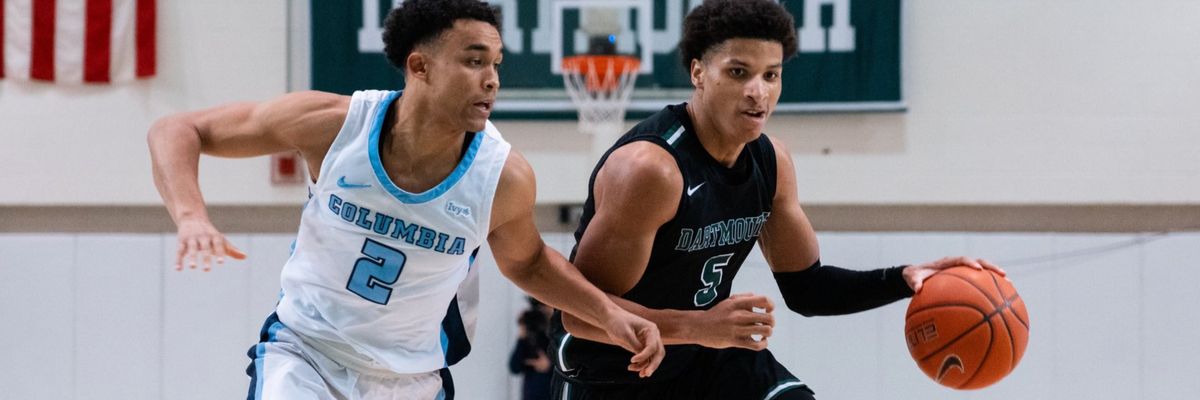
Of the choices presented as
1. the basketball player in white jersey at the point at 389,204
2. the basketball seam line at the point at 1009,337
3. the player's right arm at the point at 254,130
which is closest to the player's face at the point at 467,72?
the basketball player in white jersey at the point at 389,204

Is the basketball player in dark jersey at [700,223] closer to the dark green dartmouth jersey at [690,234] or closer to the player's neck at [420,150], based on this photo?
the dark green dartmouth jersey at [690,234]

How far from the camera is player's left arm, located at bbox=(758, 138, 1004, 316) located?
3.46 metres

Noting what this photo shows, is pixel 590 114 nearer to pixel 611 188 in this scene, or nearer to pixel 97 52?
pixel 97 52

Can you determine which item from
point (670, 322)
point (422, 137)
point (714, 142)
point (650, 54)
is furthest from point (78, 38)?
point (670, 322)

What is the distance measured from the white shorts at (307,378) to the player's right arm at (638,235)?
57 centimetres

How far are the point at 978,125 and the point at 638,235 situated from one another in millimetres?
4609

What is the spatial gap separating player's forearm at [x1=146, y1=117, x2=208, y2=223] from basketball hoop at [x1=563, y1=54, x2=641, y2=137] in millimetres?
3837

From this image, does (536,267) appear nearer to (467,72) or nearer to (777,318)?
(467,72)

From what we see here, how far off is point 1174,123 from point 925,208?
160cm

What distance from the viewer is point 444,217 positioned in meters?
3.11

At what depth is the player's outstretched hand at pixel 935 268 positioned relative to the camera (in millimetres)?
3350

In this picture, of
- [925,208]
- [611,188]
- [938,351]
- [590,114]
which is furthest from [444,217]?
[925,208]

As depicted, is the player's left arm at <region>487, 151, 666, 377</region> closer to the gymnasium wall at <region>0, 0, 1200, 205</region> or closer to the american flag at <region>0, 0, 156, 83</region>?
the gymnasium wall at <region>0, 0, 1200, 205</region>

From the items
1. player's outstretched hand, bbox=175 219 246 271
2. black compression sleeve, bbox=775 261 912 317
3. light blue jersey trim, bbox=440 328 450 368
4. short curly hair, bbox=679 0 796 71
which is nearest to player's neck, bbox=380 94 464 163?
light blue jersey trim, bbox=440 328 450 368
